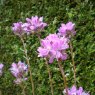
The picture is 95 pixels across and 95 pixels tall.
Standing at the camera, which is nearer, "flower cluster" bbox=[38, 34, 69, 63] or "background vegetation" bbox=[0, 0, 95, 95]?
"flower cluster" bbox=[38, 34, 69, 63]

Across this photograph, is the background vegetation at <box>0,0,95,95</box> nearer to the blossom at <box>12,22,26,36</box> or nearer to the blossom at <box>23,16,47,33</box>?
the blossom at <box>12,22,26,36</box>

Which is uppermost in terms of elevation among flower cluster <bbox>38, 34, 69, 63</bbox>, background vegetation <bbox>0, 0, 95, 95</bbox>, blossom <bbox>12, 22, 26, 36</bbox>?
background vegetation <bbox>0, 0, 95, 95</bbox>

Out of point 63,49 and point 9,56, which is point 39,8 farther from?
point 63,49

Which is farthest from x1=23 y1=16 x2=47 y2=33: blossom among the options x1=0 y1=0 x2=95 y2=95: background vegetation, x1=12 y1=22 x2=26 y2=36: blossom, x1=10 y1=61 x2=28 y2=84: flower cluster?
x1=0 y1=0 x2=95 y2=95: background vegetation

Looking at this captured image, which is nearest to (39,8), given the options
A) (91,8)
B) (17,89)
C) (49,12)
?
(49,12)

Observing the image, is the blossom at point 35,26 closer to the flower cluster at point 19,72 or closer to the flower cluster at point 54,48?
the flower cluster at point 19,72

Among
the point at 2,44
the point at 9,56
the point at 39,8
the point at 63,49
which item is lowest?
the point at 63,49

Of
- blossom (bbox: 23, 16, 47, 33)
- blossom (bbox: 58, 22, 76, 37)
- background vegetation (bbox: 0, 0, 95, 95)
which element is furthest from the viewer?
background vegetation (bbox: 0, 0, 95, 95)

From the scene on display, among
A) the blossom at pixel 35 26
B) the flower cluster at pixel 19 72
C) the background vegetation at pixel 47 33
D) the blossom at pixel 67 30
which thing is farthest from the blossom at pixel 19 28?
the background vegetation at pixel 47 33
